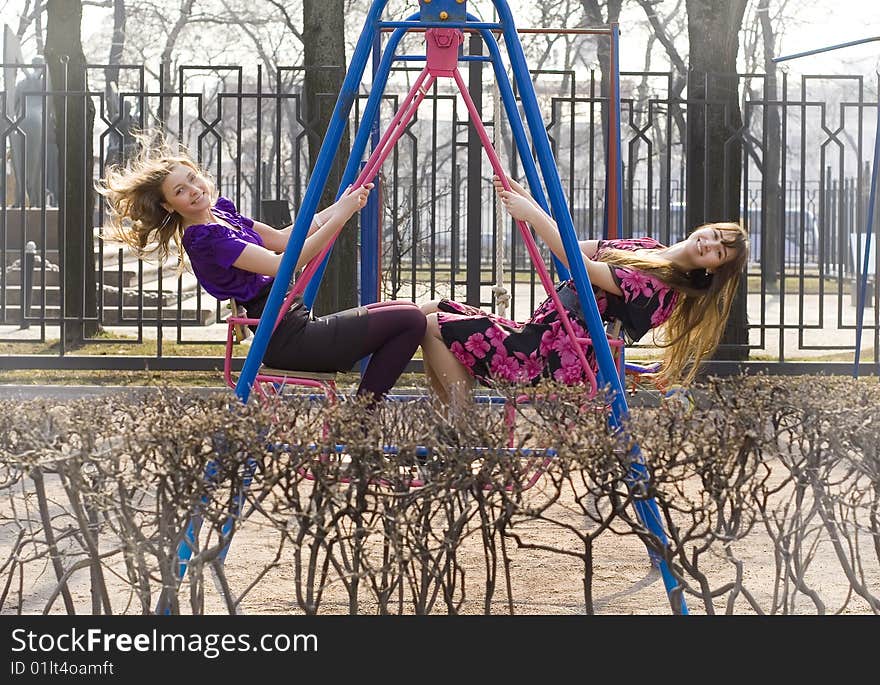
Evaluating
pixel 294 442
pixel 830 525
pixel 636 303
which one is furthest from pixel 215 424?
pixel 636 303

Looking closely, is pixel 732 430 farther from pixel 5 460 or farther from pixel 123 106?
pixel 123 106

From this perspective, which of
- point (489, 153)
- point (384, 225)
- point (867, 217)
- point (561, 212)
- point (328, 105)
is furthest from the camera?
point (384, 225)

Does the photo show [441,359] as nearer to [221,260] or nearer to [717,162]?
[221,260]

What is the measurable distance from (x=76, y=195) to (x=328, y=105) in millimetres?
2440

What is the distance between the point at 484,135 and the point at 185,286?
46.6ft

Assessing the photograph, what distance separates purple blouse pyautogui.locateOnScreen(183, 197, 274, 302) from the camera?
4062 millimetres

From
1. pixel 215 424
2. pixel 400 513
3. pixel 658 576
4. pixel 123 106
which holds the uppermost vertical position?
pixel 123 106

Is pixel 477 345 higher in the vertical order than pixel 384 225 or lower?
lower

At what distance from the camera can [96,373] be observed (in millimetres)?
9531

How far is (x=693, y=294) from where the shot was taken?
421 cm

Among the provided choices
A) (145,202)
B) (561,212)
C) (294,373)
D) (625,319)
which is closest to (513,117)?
(561,212)

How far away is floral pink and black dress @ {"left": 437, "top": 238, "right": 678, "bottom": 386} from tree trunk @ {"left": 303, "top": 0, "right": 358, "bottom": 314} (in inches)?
178

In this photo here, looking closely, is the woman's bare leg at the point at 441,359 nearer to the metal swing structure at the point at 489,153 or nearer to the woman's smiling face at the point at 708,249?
the metal swing structure at the point at 489,153
